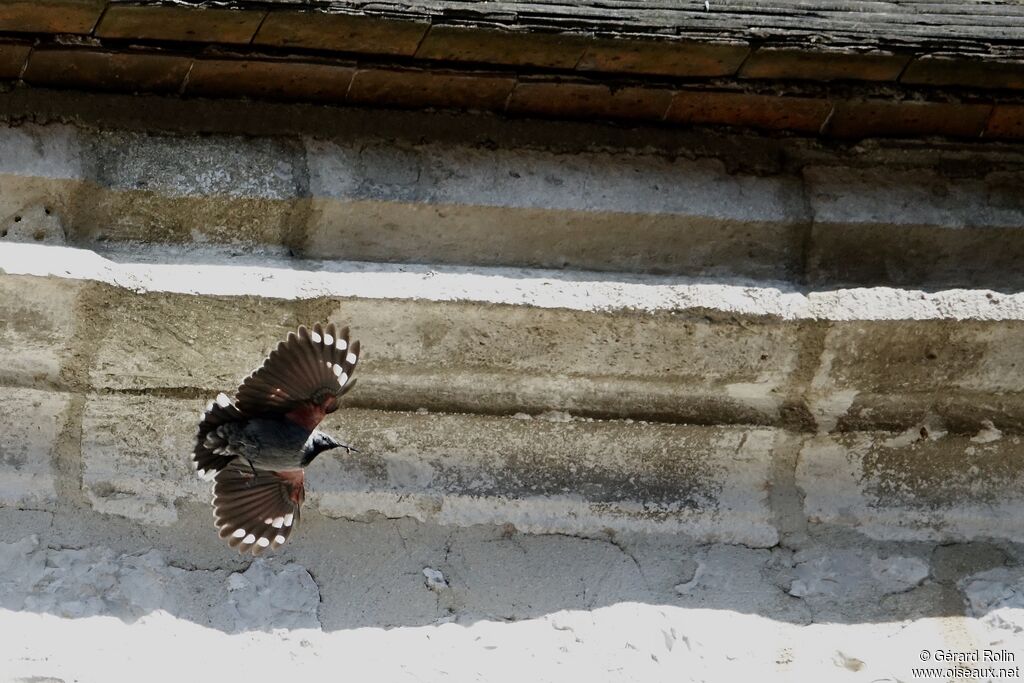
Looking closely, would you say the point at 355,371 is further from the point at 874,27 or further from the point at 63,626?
the point at 874,27

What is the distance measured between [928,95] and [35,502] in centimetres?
219

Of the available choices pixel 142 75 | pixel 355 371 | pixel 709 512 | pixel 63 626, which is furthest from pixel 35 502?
pixel 709 512

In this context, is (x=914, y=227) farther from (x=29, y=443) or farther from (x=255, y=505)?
(x=29, y=443)

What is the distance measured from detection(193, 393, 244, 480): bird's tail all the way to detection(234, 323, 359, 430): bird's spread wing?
47 mm

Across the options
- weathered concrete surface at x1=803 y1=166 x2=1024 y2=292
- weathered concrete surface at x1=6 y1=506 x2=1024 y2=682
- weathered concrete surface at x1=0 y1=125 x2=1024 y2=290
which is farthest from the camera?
weathered concrete surface at x1=803 y1=166 x2=1024 y2=292

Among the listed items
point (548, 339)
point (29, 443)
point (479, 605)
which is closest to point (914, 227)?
point (548, 339)

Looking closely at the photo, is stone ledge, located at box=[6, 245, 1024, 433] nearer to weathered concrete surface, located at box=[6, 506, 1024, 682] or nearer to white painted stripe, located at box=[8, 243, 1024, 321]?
white painted stripe, located at box=[8, 243, 1024, 321]

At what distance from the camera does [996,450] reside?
3.32 m

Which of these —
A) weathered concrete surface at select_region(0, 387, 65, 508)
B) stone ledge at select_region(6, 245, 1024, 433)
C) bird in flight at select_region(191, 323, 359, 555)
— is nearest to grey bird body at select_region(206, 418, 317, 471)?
bird in flight at select_region(191, 323, 359, 555)

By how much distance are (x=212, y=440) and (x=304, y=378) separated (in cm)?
28

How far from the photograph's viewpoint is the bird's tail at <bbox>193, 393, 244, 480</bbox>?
3240mm

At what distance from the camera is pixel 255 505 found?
10.2 feet

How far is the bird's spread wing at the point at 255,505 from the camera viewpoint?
3115 mm

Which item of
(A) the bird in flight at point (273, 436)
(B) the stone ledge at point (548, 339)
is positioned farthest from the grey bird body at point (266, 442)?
(B) the stone ledge at point (548, 339)
